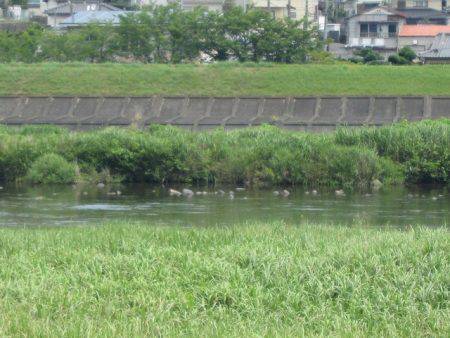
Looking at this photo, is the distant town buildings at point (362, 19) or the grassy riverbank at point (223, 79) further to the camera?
the distant town buildings at point (362, 19)

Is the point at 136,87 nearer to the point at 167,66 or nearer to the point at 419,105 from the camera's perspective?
the point at 167,66

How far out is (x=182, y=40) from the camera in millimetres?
41375

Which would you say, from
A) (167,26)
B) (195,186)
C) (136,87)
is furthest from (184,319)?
(167,26)

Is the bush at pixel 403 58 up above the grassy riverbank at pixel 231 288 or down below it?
below

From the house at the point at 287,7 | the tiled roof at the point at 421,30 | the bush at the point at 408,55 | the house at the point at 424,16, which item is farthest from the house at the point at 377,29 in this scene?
the bush at the point at 408,55

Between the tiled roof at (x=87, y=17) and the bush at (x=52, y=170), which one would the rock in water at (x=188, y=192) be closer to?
the bush at (x=52, y=170)

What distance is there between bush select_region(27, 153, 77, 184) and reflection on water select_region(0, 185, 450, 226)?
41 cm

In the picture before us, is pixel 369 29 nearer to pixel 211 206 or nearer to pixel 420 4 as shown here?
pixel 420 4

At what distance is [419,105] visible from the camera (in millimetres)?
30203

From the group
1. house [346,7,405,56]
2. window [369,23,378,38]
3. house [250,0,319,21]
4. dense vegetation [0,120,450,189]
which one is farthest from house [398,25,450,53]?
dense vegetation [0,120,450,189]

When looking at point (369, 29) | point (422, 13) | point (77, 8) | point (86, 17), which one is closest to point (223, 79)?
point (86, 17)

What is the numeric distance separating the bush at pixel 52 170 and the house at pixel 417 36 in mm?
34097

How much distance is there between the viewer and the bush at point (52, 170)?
77.2 ft

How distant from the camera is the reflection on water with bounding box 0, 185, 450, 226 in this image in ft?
58.4
